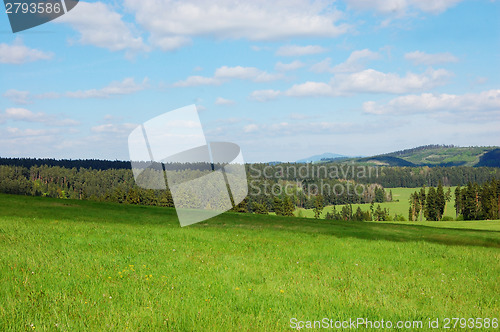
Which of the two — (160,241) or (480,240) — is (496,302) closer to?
(160,241)

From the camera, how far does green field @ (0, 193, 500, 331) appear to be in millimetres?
8828

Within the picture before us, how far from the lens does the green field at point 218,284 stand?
8.83m

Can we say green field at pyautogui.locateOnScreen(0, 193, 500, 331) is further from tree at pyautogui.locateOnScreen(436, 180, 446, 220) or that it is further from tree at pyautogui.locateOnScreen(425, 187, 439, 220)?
tree at pyautogui.locateOnScreen(425, 187, 439, 220)

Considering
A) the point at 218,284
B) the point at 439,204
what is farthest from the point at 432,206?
the point at 218,284

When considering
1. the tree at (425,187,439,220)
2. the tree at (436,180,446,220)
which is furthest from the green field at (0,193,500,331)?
the tree at (425,187,439,220)

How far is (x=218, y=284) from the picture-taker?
11906 millimetres

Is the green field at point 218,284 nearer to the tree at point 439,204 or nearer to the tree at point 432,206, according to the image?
the tree at point 439,204

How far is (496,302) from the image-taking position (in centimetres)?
1120

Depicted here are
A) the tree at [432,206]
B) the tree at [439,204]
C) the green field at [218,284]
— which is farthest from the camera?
the tree at [432,206]

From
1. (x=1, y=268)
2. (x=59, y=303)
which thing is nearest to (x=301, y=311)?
(x=59, y=303)

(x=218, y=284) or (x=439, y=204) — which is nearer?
(x=218, y=284)

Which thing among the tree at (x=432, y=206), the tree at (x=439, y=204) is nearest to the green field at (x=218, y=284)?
the tree at (x=439, y=204)

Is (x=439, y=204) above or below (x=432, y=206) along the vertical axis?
above

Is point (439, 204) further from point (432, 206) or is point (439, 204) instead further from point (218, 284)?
point (218, 284)
